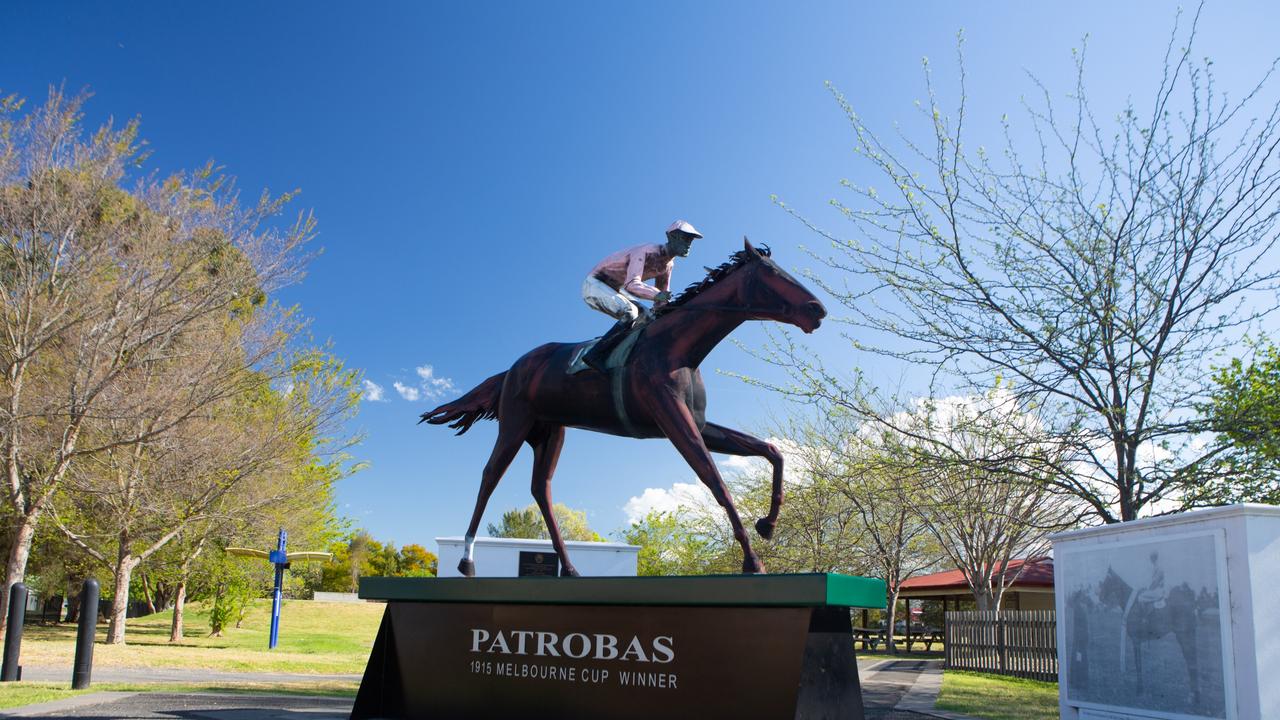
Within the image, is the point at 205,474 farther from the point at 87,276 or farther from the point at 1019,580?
the point at 1019,580

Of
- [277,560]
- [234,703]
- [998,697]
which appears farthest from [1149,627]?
[277,560]

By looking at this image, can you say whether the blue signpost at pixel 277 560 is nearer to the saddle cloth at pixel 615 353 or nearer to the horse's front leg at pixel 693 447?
the saddle cloth at pixel 615 353

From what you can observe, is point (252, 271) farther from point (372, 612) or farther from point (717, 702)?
point (372, 612)

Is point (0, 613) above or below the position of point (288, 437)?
below

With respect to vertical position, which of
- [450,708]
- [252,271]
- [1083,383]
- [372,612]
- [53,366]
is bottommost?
[372,612]

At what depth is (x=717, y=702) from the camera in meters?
4.26

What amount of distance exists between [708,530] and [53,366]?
64.4 feet

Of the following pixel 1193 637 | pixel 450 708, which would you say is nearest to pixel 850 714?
pixel 450 708

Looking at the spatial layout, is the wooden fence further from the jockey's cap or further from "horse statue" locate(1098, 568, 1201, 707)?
the jockey's cap

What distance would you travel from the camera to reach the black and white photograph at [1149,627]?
7.34 metres

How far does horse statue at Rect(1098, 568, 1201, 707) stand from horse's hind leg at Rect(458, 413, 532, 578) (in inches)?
244

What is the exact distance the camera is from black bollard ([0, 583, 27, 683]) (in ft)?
34.0

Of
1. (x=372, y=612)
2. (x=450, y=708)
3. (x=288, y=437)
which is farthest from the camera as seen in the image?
(x=372, y=612)

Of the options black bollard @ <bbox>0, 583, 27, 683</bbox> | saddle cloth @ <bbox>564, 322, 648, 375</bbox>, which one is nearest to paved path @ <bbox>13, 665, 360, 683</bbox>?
black bollard @ <bbox>0, 583, 27, 683</bbox>
